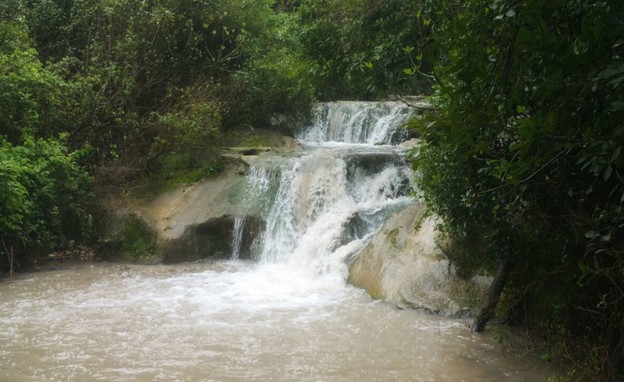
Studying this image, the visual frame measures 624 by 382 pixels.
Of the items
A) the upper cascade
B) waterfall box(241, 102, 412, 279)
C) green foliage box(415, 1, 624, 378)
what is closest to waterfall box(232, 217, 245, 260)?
waterfall box(241, 102, 412, 279)

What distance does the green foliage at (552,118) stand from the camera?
317cm

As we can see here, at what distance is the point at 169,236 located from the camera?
37.1ft

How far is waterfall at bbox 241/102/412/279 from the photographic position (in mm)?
10508

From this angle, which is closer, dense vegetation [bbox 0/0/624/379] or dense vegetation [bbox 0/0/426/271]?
dense vegetation [bbox 0/0/624/379]

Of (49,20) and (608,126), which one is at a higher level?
(49,20)

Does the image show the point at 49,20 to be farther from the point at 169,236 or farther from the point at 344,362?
the point at 344,362

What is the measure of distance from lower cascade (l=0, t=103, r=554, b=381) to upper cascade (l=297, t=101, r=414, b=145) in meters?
3.18

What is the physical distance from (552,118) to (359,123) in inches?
489

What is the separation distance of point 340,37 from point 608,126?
16.2 ft

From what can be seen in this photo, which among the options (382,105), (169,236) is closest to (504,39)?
(169,236)

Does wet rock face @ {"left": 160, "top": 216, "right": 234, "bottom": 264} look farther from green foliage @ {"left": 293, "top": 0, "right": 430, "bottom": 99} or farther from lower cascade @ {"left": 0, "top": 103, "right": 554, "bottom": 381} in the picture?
green foliage @ {"left": 293, "top": 0, "right": 430, "bottom": 99}

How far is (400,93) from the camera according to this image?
7.26 meters

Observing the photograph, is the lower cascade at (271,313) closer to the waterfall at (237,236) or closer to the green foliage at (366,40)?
the waterfall at (237,236)

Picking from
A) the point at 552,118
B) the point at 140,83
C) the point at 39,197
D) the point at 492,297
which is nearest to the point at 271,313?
the point at 492,297
